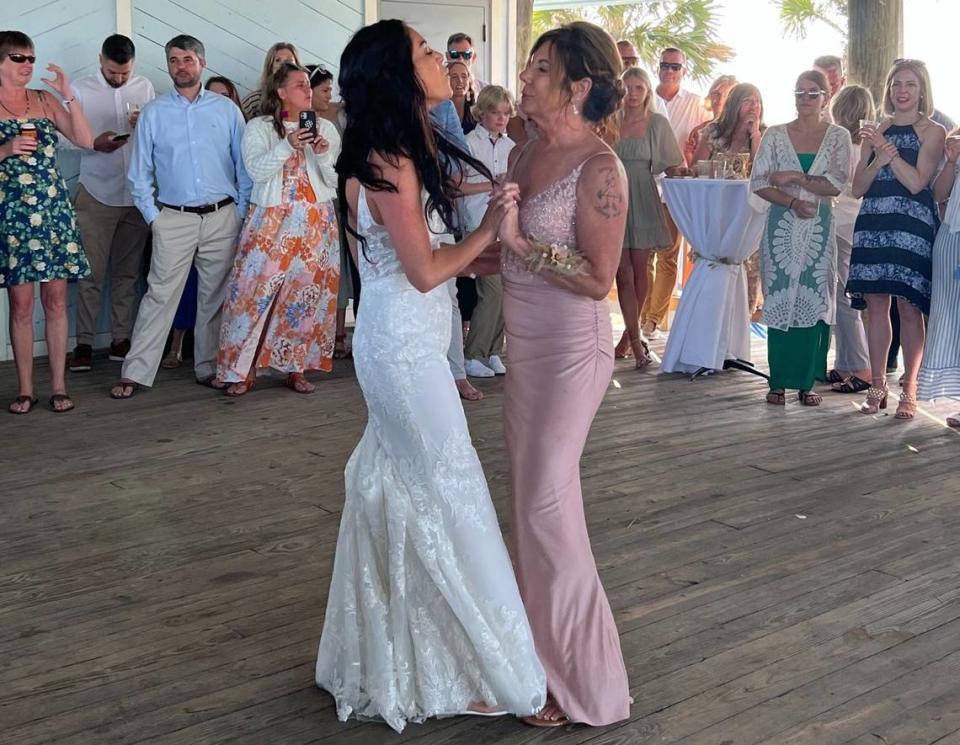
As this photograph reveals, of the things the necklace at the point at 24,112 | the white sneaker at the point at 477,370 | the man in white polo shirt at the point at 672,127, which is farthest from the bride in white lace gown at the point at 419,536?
the man in white polo shirt at the point at 672,127

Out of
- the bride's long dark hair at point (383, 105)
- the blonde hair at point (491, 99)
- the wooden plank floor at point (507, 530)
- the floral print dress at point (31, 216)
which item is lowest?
the wooden plank floor at point (507, 530)

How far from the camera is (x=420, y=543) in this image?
260cm

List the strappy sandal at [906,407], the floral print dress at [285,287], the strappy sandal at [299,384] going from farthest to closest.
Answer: the strappy sandal at [299,384], the floral print dress at [285,287], the strappy sandal at [906,407]

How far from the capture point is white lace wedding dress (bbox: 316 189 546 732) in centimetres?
259

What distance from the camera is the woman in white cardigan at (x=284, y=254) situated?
5.89 m

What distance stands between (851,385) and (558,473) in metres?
4.26

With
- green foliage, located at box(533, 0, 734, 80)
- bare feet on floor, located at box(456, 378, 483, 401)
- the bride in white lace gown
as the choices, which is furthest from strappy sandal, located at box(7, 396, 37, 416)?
green foliage, located at box(533, 0, 734, 80)

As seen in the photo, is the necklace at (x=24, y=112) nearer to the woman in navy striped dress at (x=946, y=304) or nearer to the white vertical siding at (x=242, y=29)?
the white vertical siding at (x=242, y=29)

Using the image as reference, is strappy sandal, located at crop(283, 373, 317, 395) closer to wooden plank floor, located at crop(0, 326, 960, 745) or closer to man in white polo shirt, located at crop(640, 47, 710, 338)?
wooden plank floor, located at crop(0, 326, 960, 745)

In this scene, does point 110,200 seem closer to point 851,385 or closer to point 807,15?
point 851,385

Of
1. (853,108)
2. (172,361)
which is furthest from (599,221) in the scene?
(172,361)

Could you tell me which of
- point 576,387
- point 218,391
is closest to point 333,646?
point 576,387

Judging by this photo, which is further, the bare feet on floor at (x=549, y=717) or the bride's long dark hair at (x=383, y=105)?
the bare feet on floor at (x=549, y=717)

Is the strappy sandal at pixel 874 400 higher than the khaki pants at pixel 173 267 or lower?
lower
